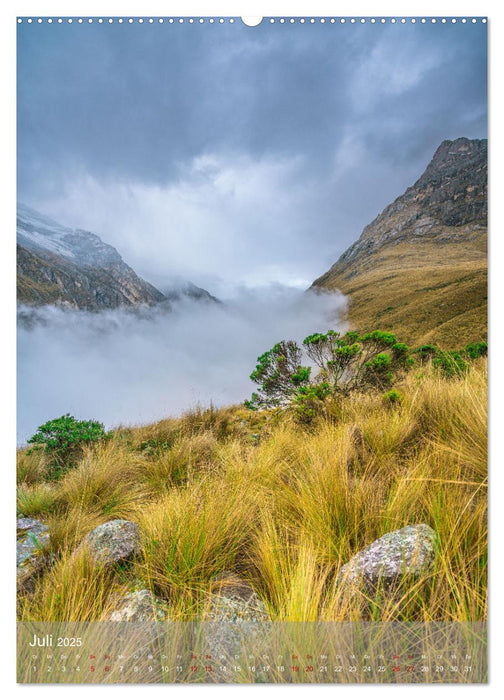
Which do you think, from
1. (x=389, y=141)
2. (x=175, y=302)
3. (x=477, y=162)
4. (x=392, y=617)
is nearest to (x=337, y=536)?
(x=392, y=617)

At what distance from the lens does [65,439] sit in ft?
8.65

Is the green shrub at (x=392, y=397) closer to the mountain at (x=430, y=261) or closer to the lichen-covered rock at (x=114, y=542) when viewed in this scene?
the mountain at (x=430, y=261)

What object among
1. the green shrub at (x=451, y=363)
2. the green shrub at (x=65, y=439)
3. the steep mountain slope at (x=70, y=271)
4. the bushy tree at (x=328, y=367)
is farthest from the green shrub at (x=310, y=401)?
the green shrub at (x=65, y=439)

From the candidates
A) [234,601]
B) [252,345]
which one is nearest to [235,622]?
[234,601]

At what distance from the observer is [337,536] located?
1331mm

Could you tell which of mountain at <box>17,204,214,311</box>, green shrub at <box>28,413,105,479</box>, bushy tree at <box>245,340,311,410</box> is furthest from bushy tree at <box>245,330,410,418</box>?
green shrub at <box>28,413,105,479</box>

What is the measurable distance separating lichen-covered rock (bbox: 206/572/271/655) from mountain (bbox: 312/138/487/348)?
1.76m

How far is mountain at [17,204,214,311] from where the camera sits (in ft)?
5.80

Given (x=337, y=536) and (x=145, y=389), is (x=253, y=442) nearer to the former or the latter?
(x=145, y=389)

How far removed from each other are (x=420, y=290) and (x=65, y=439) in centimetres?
323

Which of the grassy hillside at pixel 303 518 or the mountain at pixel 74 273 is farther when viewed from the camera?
the mountain at pixel 74 273

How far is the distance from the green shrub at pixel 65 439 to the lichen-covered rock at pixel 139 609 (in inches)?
55.5

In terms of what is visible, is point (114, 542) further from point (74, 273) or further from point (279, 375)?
point (279, 375)

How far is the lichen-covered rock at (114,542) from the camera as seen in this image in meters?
1.33
